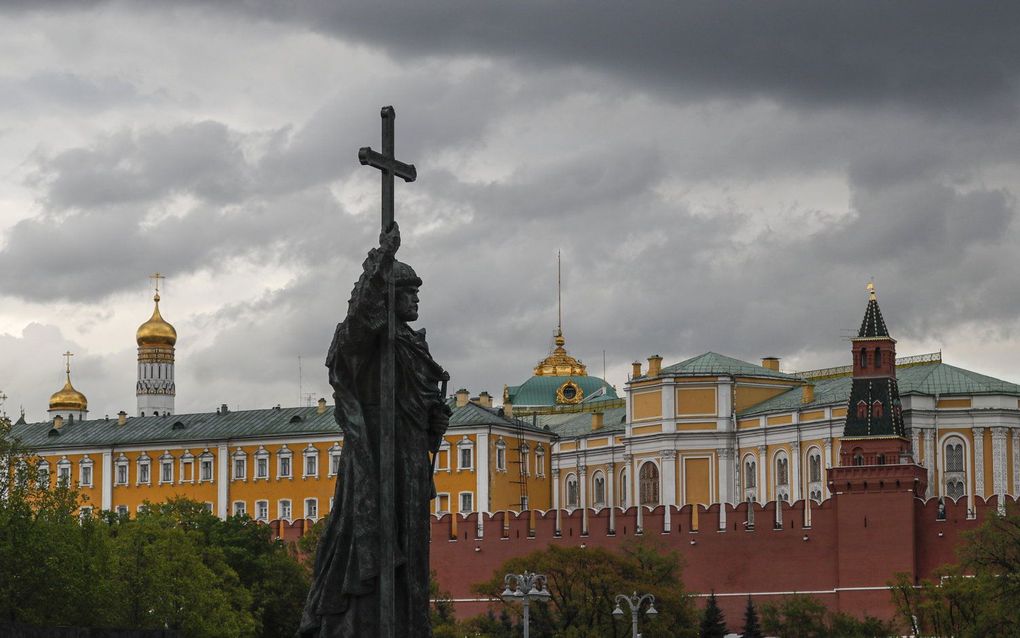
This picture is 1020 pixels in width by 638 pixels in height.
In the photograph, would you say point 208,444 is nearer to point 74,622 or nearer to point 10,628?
point 74,622

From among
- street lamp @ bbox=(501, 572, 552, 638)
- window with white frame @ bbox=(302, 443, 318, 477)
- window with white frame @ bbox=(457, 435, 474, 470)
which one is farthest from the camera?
window with white frame @ bbox=(302, 443, 318, 477)

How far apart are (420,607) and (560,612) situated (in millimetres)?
58914

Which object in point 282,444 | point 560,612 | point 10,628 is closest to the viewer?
point 10,628

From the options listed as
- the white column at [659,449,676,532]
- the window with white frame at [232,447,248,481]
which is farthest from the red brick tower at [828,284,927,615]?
the window with white frame at [232,447,248,481]

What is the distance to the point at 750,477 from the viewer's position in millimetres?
110000

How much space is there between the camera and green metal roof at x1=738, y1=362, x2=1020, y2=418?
105 m

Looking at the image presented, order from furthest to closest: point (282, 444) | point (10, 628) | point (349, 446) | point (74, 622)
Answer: point (282, 444) < point (74, 622) < point (10, 628) < point (349, 446)

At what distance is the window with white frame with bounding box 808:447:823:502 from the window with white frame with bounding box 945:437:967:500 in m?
6.53

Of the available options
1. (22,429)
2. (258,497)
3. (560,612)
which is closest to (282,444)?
(258,497)

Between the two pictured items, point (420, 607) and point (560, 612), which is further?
point (560, 612)

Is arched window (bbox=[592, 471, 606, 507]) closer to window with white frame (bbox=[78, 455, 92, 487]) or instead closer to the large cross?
window with white frame (bbox=[78, 455, 92, 487])

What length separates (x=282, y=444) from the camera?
118250mm

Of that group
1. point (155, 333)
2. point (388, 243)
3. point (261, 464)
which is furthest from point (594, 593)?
point (155, 333)

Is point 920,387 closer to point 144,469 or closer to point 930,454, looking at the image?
point 930,454
